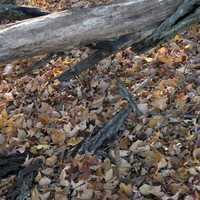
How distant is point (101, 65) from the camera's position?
5.46 meters

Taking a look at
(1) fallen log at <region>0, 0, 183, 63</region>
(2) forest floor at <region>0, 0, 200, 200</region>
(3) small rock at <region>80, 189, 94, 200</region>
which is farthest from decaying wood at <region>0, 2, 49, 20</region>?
(3) small rock at <region>80, 189, 94, 200</region>

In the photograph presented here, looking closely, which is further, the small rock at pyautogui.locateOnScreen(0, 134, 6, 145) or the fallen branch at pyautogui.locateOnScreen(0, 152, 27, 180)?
the small rock at pyautogui.locateOnScreen(0, 134, 6, 145)

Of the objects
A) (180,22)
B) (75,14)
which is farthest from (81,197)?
(180,22)

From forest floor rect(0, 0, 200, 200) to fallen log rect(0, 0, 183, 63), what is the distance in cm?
54

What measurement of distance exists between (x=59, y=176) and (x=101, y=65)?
1.67 m

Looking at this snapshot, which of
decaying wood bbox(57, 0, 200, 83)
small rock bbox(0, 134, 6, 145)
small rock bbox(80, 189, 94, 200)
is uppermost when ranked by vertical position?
decaying wood bbox(57, 0, 200, 83)

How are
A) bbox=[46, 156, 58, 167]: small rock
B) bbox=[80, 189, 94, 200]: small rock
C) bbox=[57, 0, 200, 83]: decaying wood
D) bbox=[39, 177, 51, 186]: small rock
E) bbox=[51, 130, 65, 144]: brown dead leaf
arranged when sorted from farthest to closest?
bbox=[57, 0, 200, 83]: decaying wood
bbox=[51, 130, 65, 144]: brown dead leaf
bbox=[46, 156, 58, 167]: small rock
bbox=[39, 177, 51, 186]: small rock
bbox=[80, 189, 94, 200]: small rock

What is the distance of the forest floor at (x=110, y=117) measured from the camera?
409 cm

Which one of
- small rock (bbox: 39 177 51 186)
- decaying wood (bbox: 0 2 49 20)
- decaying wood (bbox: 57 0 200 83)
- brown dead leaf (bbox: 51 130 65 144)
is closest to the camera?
small rock (bbox: 39 177 51 186)

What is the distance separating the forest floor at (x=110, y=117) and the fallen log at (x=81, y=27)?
0.54m

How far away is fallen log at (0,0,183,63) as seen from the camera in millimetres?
4613

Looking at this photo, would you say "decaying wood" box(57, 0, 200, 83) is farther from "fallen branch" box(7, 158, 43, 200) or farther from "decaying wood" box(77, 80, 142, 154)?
"fallen branch" box(7, 158, 43, 200)

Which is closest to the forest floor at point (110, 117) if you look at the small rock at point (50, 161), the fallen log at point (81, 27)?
the small rock at point (50, 161)

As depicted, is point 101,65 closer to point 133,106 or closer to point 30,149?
point 133,106
